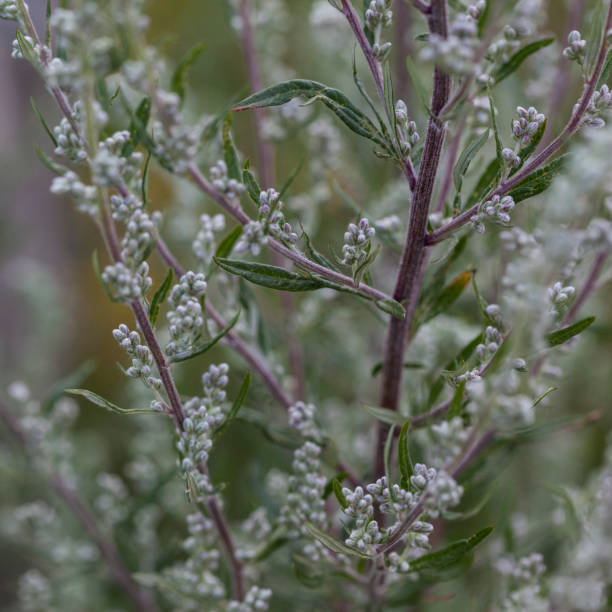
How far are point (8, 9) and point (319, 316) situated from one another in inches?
23.7

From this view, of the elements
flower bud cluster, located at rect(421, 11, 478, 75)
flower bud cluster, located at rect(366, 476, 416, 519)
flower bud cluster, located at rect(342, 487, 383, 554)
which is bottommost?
flower bud cluster, located at rect(342, 487, 383, 554)

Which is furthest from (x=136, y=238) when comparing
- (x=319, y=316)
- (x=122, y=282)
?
(x=319, y=316)

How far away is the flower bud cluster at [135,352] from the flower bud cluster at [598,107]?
425mm

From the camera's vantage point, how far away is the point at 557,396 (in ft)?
4.34

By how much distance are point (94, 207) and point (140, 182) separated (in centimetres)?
15

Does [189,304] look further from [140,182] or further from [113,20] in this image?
[113,20]

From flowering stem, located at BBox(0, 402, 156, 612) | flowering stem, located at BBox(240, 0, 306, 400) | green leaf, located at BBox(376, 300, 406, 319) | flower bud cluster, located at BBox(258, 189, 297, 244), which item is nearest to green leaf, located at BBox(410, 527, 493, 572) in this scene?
green leaf, located at BBox(376, 300, 406, 319)

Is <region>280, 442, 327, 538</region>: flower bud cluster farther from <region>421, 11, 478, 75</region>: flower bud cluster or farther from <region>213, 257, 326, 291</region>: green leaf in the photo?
<region>421, 11, 478, 75</region>: flower bud cluster

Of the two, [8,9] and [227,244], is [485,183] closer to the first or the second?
[227,244]

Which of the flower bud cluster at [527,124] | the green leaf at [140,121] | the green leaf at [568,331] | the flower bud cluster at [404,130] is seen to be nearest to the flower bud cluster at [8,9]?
the green leaf at [140,121]

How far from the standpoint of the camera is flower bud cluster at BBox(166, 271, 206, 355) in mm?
604

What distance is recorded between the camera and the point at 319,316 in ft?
3.44

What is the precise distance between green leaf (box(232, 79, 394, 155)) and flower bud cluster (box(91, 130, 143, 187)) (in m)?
0.11

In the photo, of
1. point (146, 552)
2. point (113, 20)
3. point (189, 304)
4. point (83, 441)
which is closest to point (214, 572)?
point (146, 552)
